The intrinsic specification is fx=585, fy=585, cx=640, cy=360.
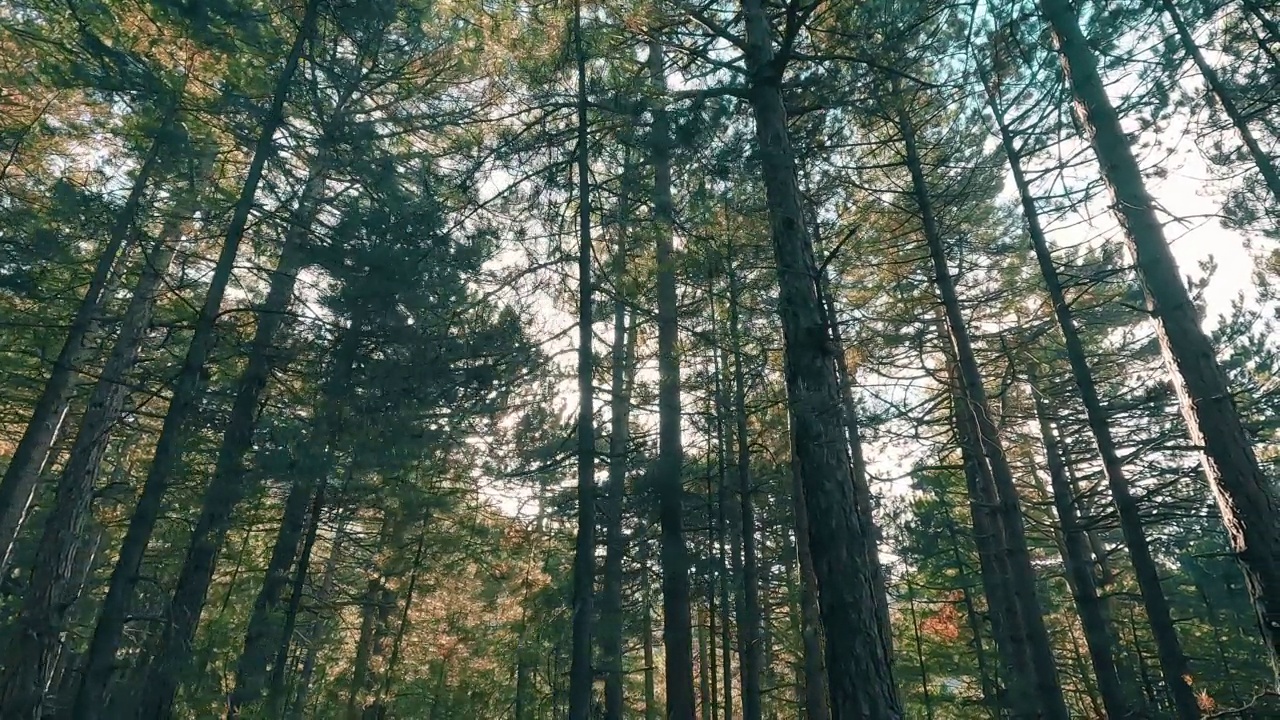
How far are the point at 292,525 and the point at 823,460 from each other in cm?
816

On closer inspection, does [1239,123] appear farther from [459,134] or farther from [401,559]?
[401,559]

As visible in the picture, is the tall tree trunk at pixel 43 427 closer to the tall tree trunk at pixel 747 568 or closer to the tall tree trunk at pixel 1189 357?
the tall tree trunk at pixel 747 568

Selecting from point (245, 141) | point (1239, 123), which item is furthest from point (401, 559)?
point (1239, 123)

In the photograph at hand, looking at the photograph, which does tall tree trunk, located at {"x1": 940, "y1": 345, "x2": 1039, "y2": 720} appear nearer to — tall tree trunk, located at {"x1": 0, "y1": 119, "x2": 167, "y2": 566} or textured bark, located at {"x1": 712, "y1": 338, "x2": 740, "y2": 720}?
textured bark, located at {"x1": 712, "y1": 338, "x2": 740, "y2": 720}

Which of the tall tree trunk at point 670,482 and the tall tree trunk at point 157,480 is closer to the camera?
the tall tree trunk at point 157,480

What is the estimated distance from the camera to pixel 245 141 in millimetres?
6457

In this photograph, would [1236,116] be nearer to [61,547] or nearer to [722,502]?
[722,502]

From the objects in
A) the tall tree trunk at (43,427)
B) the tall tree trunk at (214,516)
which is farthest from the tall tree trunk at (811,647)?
the tall tree trunk at (43,427)

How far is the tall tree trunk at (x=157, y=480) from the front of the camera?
4648 millimetres

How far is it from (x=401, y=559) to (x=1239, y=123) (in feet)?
58.1

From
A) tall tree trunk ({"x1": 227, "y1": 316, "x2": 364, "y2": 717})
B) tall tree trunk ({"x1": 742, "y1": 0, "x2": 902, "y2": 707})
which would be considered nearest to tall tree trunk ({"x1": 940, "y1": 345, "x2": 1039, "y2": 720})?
tall tree trunk ({"x1": 742, "y1": 0, "x2": 902, "y2": 707})

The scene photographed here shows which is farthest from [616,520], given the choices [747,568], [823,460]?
[823,460]

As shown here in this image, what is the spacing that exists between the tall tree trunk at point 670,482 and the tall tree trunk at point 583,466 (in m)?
0.98

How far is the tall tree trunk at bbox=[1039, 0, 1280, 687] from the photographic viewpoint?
4.28 metres
